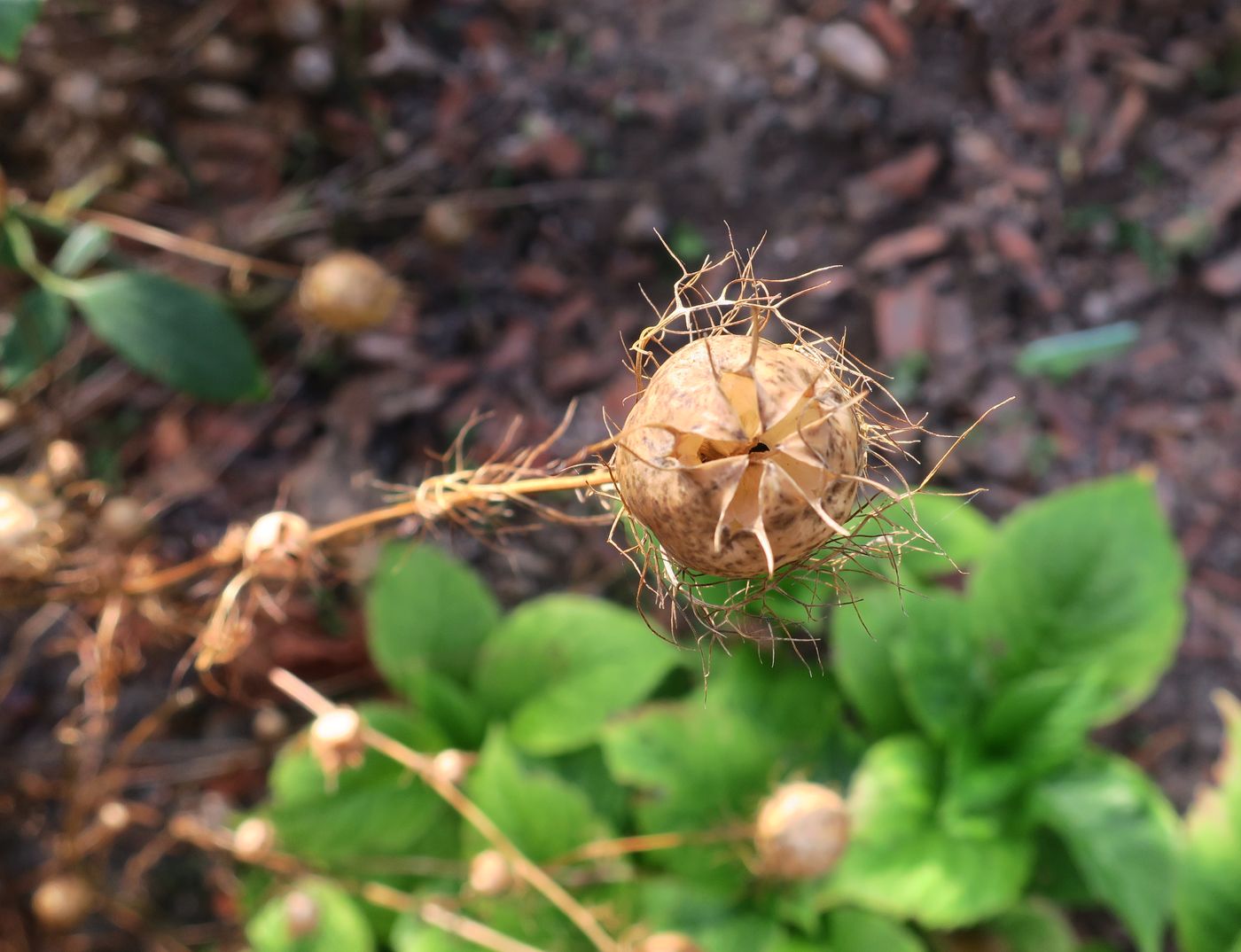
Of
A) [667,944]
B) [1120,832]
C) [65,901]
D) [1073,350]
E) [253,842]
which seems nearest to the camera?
[667,944]

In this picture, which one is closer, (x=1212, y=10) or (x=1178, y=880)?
(x=1178, y=880)

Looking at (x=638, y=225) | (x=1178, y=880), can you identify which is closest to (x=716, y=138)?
(x=638, y=225)

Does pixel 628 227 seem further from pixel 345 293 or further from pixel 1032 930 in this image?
pixel 1032 930

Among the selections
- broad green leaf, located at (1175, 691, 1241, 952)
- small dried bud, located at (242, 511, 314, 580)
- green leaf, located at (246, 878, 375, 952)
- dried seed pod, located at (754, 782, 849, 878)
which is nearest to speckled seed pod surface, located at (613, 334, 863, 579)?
small dried bud, located at (242, 511, 314, 580)

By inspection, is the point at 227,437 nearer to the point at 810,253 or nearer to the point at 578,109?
the point at 578,109

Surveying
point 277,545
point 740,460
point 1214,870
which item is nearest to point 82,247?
point 277,545

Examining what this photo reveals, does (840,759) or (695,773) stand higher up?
(695,773)

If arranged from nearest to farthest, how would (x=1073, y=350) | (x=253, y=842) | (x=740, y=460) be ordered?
(x=740, y=460)
(x=253, y=842)
(x=1073, y=350)
